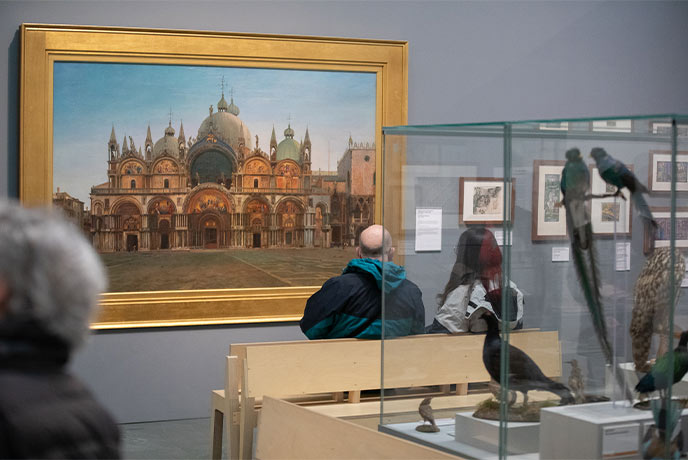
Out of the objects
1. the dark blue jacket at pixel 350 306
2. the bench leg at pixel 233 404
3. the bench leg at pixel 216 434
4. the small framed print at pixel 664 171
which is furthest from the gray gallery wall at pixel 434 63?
the small framed print at pixel 664 171

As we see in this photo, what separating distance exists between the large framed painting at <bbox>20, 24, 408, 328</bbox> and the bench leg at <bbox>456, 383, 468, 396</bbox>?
4.00m

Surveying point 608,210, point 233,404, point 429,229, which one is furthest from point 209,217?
point 608,210

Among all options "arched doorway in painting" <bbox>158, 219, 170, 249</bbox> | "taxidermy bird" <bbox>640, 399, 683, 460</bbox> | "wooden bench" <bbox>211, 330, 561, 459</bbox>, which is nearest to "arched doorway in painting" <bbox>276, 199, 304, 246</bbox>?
"arched doorway in painting" <bbox>158, 219, 170, 249</bbox>

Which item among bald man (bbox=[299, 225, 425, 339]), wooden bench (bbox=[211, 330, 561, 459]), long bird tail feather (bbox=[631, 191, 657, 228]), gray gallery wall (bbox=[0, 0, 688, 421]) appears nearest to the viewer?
long bird tail feather (bbox=[631, 191, 657, 228])

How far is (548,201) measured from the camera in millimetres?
2682

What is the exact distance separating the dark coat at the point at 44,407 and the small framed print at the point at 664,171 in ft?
5.79

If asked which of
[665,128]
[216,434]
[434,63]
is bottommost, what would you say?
[216,434]

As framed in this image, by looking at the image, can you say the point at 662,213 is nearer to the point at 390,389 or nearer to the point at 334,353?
the point at 390,389

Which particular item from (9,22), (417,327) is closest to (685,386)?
(417,327)

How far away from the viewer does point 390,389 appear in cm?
337

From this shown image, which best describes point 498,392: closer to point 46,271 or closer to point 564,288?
point 564,288

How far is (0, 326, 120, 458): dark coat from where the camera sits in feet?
4.20

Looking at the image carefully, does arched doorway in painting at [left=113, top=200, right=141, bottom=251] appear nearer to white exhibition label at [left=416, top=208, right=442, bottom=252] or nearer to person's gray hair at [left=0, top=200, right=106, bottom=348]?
white exhibition label at [left=416, top=208, right=442, bottom=252]

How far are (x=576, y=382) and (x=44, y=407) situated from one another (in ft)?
5.98
